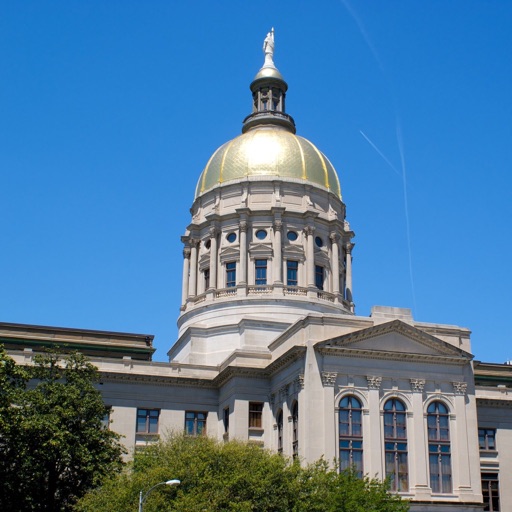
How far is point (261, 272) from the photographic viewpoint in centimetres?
8056

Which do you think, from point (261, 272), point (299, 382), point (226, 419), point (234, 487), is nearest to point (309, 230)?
point (261, 272)

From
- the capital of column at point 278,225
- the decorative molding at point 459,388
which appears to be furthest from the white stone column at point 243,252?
the decorative molding at point 459,388

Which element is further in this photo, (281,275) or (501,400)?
(281,275)

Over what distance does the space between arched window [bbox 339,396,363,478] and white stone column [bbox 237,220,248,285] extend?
2309 centimetres

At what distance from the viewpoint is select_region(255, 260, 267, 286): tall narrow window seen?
263ft

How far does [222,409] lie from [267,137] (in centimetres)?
3147

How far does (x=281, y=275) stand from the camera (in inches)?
3135

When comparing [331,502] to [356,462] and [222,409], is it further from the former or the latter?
[222,409]

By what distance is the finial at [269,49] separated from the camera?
322ft

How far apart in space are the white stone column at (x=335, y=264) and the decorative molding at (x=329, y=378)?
23273 millimetres

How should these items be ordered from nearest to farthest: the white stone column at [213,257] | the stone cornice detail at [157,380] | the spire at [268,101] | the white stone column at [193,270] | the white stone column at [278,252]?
1. the stone cornice detail at [157,380]
2. the white stone column at [278,252]
3. the white stone column at [213,257]
4. the white stone column at [193,270]
5. the spire at [268,101]

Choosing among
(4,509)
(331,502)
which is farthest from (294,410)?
(4,509)

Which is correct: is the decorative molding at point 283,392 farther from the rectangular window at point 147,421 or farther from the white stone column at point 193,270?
the white stone column at point 193,270

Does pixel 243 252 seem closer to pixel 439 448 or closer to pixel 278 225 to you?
pixel 278 225
